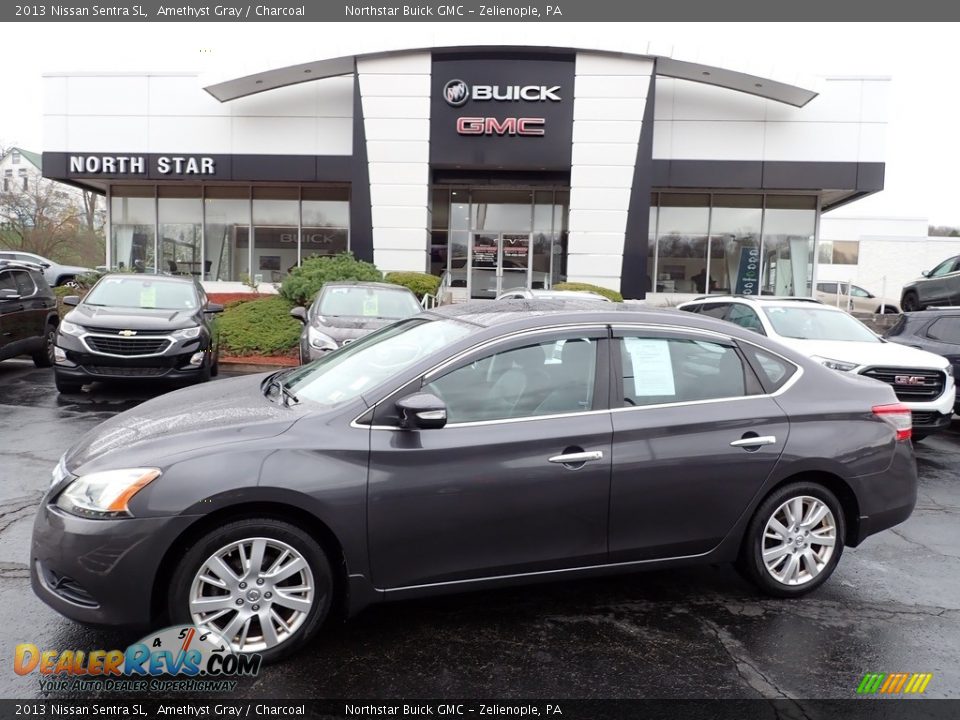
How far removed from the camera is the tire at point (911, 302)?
58.9 feet

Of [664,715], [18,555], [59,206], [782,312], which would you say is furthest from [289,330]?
[59,206]

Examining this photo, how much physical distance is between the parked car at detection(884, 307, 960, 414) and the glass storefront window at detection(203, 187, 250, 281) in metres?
18.4

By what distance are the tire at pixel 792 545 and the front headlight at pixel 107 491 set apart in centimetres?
306

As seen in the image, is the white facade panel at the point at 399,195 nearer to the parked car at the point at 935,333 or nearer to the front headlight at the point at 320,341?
the front headlight at the point at 320,341

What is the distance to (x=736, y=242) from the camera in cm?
2206

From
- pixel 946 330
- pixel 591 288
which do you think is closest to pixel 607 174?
pixel 591 288

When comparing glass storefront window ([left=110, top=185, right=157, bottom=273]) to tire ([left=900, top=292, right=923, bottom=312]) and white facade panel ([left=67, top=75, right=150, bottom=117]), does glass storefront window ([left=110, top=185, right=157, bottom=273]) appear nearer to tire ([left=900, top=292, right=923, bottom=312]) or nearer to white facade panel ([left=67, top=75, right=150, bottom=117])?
white facade panel ([left=67, top=75, right=150, bottom=117])

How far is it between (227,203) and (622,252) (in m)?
12.4

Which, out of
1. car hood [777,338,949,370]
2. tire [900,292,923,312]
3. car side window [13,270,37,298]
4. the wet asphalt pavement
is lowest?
the wet asphalt pavement

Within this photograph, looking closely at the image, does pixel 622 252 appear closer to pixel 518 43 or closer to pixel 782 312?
pixel 518 43

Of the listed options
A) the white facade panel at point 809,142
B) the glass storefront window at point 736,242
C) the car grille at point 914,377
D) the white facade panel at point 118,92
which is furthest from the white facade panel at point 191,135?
the car grille at point 914,377

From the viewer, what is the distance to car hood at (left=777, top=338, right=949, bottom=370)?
8203 mm

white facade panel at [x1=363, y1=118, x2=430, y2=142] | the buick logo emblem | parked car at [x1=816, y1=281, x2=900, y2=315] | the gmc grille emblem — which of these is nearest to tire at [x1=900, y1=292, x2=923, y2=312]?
parked car at [x1=816, y1=281, x2=900, y2=315]

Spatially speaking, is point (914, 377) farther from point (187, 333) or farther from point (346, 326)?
point (187, 333)
